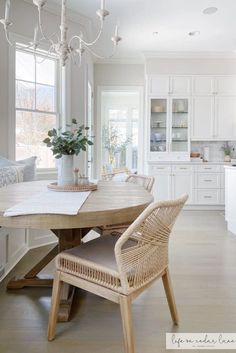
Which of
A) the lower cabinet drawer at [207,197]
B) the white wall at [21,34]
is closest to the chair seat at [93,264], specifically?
the white wall at [21,34]

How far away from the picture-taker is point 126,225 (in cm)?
240

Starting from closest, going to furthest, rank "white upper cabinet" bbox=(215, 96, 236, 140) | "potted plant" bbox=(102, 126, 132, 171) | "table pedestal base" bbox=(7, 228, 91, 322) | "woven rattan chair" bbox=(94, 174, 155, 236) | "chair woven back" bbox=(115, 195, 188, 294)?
"chair woven back" bbox=(115, 195, 188, 294) → "table pedestal base" bbox=(7, 228, 91, 322) → "woven rattan chair" bbox=(94, 174, 155, 236) → "white upper cabinet" bbox=(215, 96, 236, 140) → "potted plant" bbox=(102, 126, 132, 171)

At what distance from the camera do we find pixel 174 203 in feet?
4.77

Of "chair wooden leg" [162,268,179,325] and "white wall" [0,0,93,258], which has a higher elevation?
"white wall" [0,0,93,258]

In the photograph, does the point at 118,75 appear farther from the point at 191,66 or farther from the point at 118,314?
the point at 118,314

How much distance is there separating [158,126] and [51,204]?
14.3 feet

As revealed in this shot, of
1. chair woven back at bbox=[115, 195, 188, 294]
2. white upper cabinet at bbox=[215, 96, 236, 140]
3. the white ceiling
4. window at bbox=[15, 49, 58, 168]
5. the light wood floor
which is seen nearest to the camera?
chair woven back at bbox=[115, 195, 188, 294]

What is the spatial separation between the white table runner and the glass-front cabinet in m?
3.81


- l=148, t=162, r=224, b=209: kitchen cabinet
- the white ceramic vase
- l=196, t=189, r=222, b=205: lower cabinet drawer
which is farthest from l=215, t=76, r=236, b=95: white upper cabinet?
the white ceramic vase

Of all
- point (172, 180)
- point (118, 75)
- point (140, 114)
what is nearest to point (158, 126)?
point (140, 114)

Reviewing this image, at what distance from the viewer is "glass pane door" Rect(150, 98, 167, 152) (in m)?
5.58

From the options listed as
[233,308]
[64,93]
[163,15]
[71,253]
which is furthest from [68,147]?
[163,15]

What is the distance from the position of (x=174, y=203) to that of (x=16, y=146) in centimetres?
244

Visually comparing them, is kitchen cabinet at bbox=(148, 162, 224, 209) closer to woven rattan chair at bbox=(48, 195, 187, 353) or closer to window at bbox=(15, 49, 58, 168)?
window at bbox=(15, 49, 58, 168)
